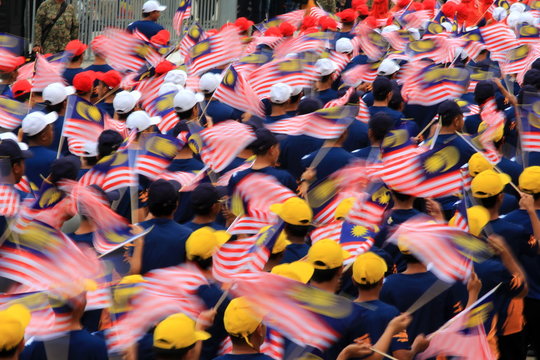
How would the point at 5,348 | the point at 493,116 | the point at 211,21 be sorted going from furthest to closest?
1. the point at 211,21
2. the point at 493,116
3. the point at 5,348

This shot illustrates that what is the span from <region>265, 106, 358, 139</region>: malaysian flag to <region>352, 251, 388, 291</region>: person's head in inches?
147

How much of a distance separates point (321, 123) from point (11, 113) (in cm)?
381

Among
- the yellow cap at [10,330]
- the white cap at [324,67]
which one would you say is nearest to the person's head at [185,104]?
the white cap at [324,67]

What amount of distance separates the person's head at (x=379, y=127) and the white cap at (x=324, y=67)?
115 inches

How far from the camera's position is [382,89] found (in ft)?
39.9

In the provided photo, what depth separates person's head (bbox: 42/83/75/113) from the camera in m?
11.7

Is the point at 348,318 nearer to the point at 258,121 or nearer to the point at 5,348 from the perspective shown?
the point at 5,348

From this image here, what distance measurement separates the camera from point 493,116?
11.7m

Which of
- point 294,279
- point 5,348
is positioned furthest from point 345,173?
point 5,348

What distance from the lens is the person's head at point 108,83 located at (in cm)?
1370

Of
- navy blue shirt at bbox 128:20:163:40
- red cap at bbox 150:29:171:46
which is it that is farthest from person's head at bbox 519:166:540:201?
navy blue shirt at bbox 128:20:163:40

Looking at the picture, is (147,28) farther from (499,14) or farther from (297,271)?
(297,271)

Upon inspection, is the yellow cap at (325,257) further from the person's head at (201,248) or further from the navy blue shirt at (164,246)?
the navy blue shirt at (164,246)

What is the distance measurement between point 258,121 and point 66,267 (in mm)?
5053
